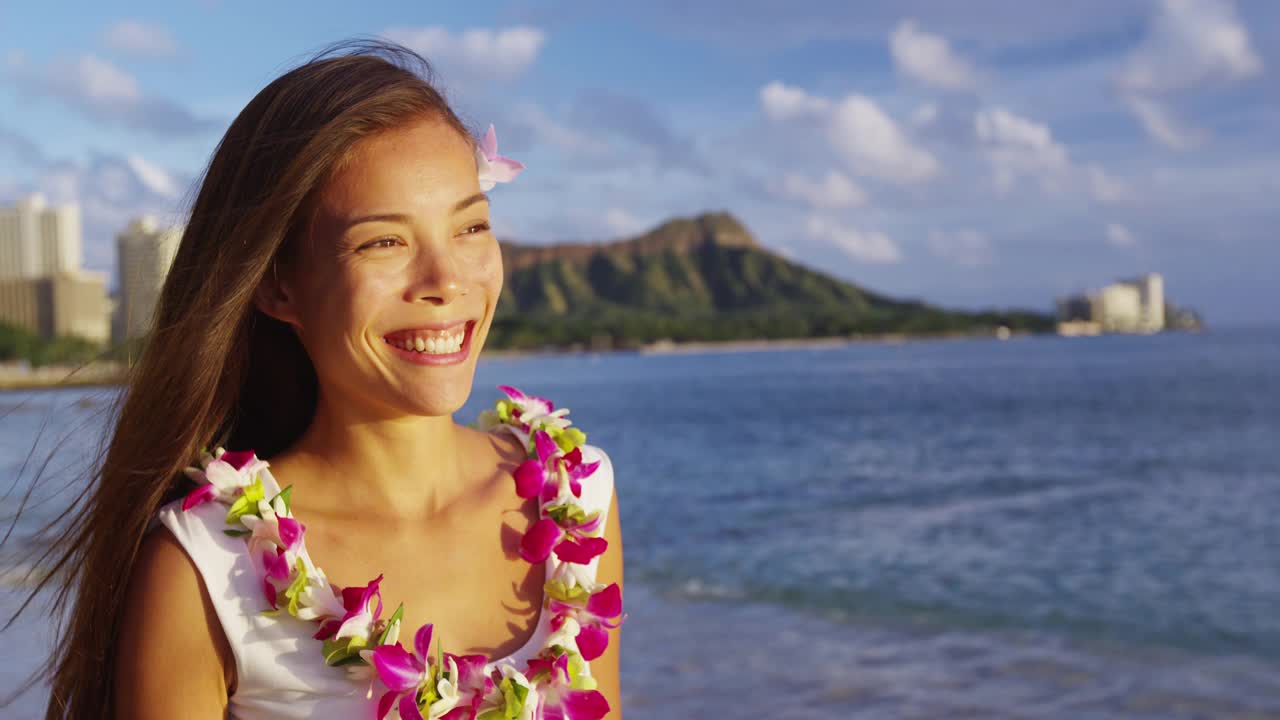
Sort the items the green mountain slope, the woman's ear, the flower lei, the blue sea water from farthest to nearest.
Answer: the green mountain slope, the blue sea water, the woman's ear, the flower lei

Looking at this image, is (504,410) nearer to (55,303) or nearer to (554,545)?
(554,545)

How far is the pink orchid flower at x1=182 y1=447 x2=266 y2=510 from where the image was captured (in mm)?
1985

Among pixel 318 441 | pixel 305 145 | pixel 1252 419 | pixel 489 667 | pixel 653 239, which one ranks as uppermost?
pixel 653 239

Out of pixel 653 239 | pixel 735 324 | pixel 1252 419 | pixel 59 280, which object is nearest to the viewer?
pixel 1252 419

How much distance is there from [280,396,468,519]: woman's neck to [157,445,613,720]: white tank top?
0.17 meters

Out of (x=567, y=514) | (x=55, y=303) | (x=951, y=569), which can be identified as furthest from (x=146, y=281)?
(x=55, y=303)

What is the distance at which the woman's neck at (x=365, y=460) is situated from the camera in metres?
2.17

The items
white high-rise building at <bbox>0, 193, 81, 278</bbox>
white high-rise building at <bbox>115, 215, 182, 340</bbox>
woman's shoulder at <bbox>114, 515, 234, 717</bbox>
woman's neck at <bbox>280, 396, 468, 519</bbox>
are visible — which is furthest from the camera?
white high-rise building at <bbox>0, 193, 81, 278</bbox>

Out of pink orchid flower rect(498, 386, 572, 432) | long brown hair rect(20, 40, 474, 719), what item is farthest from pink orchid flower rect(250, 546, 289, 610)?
pink orchid flower rect(498, 386, 572, 432)

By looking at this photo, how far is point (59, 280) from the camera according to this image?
13500cm

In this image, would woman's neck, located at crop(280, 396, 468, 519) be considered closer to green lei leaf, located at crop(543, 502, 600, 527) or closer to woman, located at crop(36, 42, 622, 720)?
woman, located at crop(36, 42, 622, 720)

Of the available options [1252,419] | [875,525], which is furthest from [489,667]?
[1252,419]

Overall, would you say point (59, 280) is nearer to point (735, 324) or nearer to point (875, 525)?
point (735, 324)

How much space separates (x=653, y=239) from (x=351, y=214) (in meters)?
186
